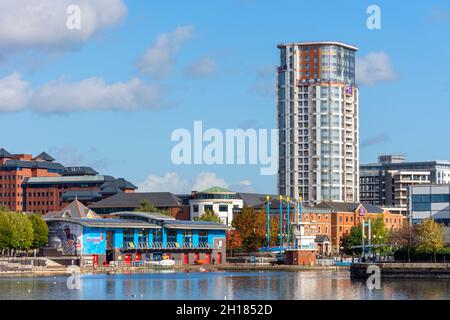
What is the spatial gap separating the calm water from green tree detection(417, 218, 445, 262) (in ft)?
27.0

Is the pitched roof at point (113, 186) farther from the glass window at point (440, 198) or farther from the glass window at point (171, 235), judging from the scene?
the glass window at point (440, 198)

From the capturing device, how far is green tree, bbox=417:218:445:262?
340 ft

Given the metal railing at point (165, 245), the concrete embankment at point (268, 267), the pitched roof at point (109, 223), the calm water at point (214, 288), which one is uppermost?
the pitched roof at point (109, 223)

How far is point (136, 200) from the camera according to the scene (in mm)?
176625

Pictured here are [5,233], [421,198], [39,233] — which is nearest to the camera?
[421,198]

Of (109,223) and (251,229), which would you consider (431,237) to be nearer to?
(109,223)

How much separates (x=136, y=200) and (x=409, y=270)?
8515cm

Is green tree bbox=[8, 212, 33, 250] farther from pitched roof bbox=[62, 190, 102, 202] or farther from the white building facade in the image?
pitched roof bbox=[62, 190, 102, 202]

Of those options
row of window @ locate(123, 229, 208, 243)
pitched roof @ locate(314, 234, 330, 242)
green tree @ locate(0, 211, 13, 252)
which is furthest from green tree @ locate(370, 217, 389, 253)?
green tree @ locate(0, 211, 13, 252)

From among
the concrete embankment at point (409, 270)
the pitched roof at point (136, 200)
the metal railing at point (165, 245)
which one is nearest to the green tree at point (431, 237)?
the concrete embankment at point (409, 270)

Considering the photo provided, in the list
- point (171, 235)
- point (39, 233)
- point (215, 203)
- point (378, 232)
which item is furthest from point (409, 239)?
point (215, 203)

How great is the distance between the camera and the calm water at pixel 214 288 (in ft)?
255

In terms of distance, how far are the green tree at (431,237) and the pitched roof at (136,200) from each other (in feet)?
241
